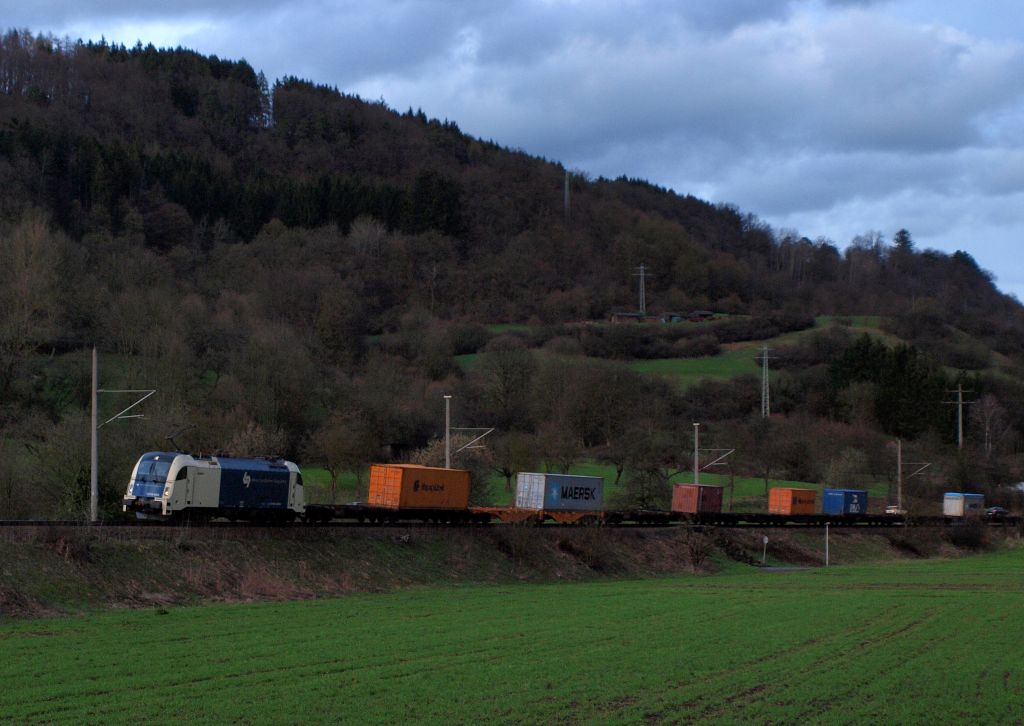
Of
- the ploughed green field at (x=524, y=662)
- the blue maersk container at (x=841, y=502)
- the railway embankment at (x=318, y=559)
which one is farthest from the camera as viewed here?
the blue maersk container at (x=841, y=502)

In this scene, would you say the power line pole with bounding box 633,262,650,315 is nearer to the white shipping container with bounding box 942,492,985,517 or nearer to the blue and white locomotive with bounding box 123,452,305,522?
the white shipping container with bounding box 942,492,985,517

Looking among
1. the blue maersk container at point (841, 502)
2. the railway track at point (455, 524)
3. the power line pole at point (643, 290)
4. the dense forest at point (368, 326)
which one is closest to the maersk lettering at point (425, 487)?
the railway track at point (455, 524)

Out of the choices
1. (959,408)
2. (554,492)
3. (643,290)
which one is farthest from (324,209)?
(554,492)

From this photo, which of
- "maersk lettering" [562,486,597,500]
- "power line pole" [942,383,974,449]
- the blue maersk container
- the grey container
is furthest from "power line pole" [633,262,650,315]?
the grey container

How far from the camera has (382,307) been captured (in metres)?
156

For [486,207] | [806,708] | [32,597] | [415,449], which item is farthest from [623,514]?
[486,207]

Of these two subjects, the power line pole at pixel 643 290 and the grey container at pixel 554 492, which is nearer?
the grey container at pixel 554 492

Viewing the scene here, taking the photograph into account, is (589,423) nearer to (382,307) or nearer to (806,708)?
(382,307)

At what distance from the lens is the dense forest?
272 ft

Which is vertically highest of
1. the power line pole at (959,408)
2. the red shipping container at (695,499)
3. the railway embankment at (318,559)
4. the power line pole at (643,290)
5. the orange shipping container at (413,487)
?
the power line pole at (643,290)

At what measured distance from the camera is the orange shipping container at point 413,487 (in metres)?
57.8

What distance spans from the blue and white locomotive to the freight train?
4cm

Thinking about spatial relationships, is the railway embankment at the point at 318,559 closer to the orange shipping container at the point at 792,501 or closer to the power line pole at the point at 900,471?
the orange shipping container at the point at 792,501

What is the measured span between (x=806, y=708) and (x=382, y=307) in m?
138
